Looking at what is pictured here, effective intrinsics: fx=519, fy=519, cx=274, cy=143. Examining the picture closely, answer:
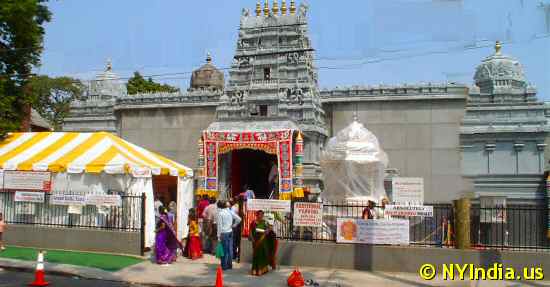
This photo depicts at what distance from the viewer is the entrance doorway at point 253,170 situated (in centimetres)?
2415

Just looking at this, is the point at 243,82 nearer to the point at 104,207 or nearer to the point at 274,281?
the point at 104,207

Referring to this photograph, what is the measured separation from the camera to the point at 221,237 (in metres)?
11.7

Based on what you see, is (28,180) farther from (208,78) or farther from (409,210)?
(208,78)

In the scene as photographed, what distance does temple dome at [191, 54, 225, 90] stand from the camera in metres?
41.6

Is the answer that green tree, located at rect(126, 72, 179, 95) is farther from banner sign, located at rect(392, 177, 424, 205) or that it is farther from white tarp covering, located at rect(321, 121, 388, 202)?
banner sign, located at rect(392, 177, 424, 205)

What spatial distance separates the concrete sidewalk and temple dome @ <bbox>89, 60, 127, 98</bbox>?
67.8 feet

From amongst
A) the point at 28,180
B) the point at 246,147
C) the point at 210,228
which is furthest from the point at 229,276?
the point at 246,147

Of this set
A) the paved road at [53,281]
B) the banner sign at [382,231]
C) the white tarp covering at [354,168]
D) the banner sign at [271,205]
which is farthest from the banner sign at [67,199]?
the banner sign at [382,231]

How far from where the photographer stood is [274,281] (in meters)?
10.7

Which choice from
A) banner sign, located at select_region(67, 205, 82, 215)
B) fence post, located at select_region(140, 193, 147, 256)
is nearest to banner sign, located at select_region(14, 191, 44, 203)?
banner sign, located at select_region(67, 205, 82, 215)

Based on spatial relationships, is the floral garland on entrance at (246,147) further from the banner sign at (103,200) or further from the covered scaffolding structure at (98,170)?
the banner sign at (103,200)

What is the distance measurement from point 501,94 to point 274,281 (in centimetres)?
1911

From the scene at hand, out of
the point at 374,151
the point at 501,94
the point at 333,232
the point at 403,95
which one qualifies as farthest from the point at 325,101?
the point at 333,232

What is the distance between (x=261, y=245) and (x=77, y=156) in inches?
272
